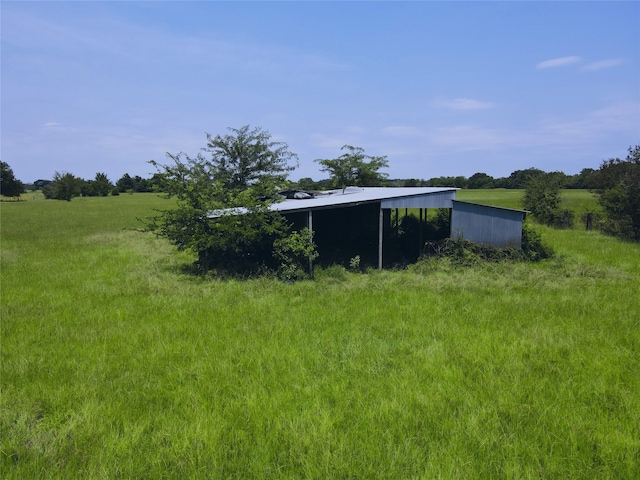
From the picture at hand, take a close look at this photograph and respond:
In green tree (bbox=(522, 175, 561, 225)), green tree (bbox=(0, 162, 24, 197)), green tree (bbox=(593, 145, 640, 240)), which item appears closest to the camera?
green tree (bbox=(593, 145, 640, 240))

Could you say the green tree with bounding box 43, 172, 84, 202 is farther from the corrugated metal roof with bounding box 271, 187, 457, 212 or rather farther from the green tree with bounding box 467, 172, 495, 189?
the green tree with bounding box 467, 172, 495, 189

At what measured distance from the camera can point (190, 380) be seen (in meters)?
5.41

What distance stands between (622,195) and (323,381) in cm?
2120

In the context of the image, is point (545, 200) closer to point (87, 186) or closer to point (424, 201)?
point (424, 201)

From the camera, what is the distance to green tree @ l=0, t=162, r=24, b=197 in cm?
6388

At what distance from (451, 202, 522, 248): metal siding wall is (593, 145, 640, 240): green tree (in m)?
9.60

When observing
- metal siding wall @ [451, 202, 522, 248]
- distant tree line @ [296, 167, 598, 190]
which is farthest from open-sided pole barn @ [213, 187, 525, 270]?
distant tree line @ [296, 167, 598, 190]

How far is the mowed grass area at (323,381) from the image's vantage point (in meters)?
3.85

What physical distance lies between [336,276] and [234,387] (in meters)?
6.74

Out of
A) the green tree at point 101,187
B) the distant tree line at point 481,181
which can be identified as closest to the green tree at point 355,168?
the distant tree line at point 481,181

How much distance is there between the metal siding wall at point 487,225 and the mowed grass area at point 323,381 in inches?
140

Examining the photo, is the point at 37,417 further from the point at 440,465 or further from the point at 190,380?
the point at 440,465

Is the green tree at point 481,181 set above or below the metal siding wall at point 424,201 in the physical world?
above

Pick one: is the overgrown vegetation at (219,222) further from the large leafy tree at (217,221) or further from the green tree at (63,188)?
the green tree at (63,188)
